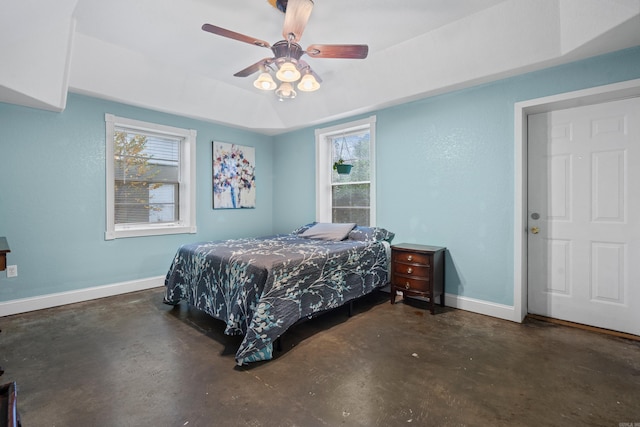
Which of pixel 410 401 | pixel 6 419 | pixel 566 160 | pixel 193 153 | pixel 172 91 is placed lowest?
pixel 410 401

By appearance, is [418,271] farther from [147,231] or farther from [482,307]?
[147,231]

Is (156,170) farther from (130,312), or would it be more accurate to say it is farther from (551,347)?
(551,347)

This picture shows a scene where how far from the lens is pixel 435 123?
3523 millimetres

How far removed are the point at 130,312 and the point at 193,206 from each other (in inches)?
66.4

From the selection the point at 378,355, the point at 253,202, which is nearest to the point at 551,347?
the point at 378,355

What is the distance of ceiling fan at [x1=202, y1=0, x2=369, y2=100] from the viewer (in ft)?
7.00

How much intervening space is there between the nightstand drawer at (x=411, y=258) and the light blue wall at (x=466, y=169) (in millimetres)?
435

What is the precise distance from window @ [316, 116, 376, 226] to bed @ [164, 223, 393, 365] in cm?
62

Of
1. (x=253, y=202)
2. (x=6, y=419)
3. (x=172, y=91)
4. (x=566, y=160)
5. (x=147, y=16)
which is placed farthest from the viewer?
(x=253, y=202)

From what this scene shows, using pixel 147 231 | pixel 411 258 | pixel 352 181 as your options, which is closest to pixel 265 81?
pixel 352 181

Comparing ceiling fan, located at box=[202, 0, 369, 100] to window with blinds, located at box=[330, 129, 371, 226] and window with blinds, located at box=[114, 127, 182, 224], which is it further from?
window with blinds, located at box=[114, 127, 182, 224]

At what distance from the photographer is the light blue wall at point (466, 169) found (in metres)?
2.87

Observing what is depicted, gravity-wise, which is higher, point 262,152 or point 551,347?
point 262,152

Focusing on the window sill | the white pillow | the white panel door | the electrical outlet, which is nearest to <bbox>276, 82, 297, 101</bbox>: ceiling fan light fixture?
the white pillow
